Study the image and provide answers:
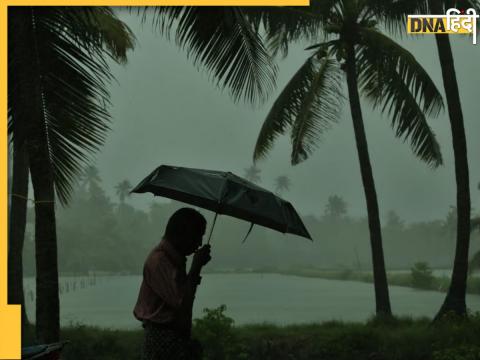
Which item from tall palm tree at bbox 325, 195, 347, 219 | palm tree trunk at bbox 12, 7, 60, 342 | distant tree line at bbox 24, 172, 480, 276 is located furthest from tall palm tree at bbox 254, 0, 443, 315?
tall palm tree at bbox 325, 195, 347, 219

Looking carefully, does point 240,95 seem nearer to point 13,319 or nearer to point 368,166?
point 13,319

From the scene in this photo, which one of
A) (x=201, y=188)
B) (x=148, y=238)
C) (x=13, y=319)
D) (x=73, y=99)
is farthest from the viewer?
(x=148, y=238)

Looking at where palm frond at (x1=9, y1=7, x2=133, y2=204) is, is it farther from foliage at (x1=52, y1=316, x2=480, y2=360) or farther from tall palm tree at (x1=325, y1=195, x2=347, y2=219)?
tall palm tree at (x1=325, y1=195, x2=347, y2=219)

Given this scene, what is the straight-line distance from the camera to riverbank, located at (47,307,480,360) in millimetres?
9781

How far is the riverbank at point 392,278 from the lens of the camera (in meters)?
48.2

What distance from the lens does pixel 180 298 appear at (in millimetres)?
3422

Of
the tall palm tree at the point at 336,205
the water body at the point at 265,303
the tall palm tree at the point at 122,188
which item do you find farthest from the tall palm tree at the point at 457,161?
the tall palm tree at the point at 336,205

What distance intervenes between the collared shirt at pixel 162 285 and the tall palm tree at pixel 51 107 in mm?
2469

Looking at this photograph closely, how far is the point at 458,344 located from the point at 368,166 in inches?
170

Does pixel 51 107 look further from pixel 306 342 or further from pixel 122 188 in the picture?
Result: pixel 122 188

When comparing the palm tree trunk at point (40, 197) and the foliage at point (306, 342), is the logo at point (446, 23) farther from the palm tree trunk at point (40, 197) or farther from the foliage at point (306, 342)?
the palm tree trunk at point (40, 197)

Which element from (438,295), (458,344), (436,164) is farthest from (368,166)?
(438,295)

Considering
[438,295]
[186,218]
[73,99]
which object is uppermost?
[73,99]

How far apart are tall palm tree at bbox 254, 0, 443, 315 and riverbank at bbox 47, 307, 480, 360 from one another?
2143 millimetres
